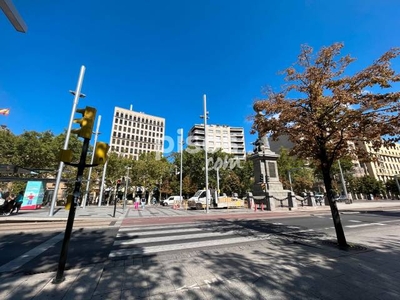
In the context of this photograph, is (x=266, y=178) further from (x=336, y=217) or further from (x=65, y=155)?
(x=65, y=155)

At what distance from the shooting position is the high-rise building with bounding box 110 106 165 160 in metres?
78.2

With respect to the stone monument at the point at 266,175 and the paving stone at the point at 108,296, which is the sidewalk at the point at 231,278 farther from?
the stone monument at the point at 266,175

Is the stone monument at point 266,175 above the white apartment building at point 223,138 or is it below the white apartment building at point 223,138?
below

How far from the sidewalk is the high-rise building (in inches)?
2895

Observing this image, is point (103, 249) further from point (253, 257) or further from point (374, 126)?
point (374, 126)

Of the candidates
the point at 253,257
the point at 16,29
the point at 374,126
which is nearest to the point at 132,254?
the point at 253,257

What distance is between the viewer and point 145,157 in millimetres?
49344

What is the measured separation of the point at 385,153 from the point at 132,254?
10079 cm

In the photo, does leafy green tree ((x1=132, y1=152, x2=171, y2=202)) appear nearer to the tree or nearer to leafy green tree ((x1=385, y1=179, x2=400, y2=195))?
the tree

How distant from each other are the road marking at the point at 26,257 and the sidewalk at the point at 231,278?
3.14 ft

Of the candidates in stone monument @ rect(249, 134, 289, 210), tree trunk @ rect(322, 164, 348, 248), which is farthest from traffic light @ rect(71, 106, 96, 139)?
stone monument @ rect(249, 134, 289, 210)

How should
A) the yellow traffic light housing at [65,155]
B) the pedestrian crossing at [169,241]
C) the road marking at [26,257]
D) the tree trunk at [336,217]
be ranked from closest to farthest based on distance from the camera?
the yellow traffic light housing at [65,155] → the road marking at [26,257] → the pedestrian crossing at [169,241] → the tree trunk at [336,217]

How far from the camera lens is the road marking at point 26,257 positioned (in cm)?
452

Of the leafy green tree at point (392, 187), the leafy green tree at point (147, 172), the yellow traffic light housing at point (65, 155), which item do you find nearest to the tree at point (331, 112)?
the yellow traffic light housing at point (65, 155)
